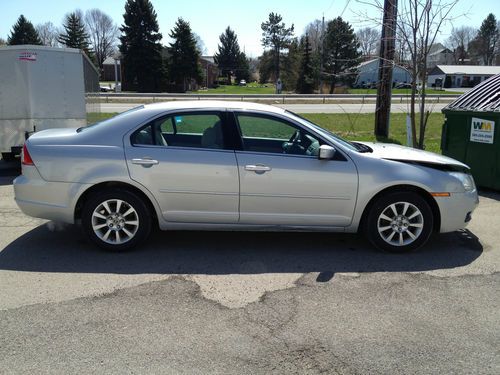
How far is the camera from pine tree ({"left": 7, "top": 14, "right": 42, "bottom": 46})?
200ft

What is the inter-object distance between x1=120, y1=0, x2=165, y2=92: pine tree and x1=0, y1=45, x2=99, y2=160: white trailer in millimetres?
49731

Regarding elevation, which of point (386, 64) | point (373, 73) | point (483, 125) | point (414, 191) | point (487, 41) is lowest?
point (414, 191)

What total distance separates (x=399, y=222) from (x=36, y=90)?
7.54 m

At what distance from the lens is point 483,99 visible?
26.9 ft

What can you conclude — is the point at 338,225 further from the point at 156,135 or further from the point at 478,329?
the point at 156,135

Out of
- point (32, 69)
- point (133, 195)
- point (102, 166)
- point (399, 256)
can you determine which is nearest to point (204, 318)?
point (133, 195)

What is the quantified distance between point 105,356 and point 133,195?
2048mm

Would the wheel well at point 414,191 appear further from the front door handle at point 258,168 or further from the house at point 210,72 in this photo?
the house at point 210,72

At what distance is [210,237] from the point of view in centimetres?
552

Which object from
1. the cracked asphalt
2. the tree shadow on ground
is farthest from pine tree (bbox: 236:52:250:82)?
the cracked asphalt

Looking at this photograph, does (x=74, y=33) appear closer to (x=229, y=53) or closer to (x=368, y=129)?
(x=229, y=53)

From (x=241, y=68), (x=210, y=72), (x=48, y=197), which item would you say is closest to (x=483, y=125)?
(x=48, y=197)

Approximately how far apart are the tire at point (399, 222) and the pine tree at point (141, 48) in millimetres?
55845

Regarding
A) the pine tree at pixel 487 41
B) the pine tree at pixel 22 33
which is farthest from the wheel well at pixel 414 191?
the pine tree at pixel 487 41
